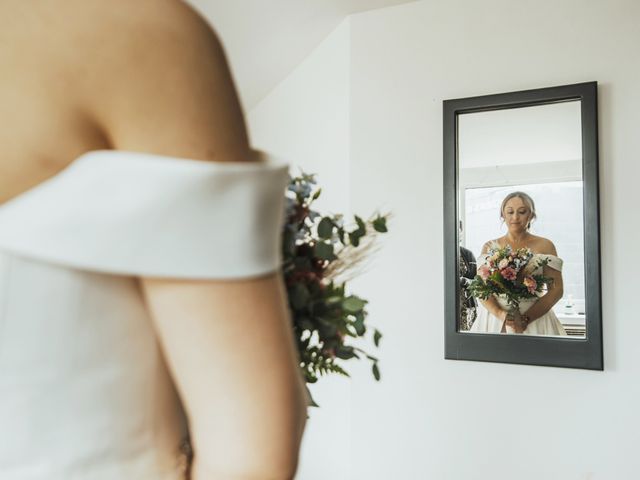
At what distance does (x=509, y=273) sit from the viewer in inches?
92.4

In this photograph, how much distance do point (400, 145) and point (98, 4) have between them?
90.7 inches

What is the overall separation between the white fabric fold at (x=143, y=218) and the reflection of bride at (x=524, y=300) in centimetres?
214

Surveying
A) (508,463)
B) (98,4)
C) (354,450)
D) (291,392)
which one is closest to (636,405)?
(508,463)

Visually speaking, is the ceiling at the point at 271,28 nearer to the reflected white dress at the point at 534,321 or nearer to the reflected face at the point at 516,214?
the reflected face at the point at 516,214

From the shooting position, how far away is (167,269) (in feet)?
1.12

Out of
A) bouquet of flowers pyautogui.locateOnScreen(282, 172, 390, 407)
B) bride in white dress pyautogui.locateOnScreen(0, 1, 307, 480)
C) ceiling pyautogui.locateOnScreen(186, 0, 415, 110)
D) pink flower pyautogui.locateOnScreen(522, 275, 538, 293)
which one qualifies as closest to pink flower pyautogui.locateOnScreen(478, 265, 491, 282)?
pink flower pyautogui.locateOnScreen(522, 275, 538, 293)

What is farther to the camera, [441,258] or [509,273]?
[441,258]

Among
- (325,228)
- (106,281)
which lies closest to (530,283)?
(325,228)

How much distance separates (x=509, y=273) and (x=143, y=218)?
2187 millimetres

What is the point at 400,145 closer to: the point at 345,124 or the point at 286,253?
the point at 345,124

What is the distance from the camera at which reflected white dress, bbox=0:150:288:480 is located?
34 centimetres

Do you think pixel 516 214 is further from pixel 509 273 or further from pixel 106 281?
pixel 106 281

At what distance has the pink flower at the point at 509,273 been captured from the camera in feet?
7.67

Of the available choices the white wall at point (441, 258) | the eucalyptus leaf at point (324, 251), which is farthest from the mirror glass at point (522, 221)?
the eucalyptus leaf at point (324, 251)
